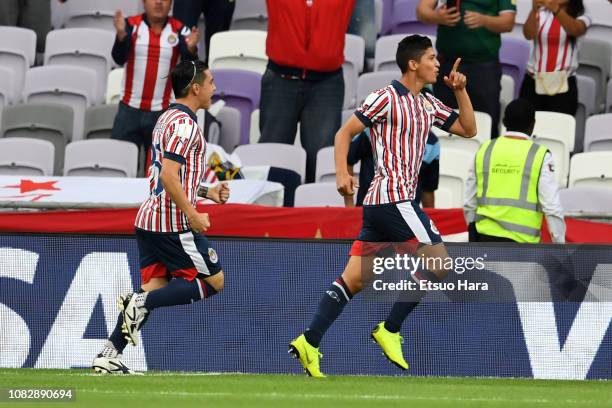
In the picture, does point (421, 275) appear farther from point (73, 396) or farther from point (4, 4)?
point (4, 4)

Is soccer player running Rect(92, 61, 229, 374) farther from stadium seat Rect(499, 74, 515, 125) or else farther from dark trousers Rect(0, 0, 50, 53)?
dark trousers Rect(0, 0, 50, 53)

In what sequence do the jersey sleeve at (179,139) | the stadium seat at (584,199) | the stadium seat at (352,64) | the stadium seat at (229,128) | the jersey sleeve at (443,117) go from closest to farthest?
the jersey sleeve at (179,139), the jersey sleeve at (443,117), the stadium seat at (584,199), the stadium seat at (229,128), the stadium seat at (352,64)

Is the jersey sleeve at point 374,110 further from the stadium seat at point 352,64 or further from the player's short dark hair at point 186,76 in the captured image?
the stadium seat at point 352,64

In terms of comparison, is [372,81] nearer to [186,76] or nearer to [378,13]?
[378,13]

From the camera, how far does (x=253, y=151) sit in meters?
13.0

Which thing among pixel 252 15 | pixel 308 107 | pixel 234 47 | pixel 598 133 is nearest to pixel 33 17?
pixel 252 15

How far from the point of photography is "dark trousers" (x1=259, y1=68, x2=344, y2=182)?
13156 millimetres

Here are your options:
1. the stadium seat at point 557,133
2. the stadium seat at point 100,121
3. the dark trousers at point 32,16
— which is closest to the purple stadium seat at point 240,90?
the stadium seat at point 100,121

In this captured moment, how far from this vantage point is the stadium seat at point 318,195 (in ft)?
39.6

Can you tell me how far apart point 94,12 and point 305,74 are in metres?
4.03

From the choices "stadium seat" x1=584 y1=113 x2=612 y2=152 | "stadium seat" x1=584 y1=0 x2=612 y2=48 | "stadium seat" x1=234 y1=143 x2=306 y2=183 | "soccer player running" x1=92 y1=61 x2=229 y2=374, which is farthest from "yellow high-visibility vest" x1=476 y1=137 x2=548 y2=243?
"stadium seat" x1=584 y1=0 x2=612 y2=48

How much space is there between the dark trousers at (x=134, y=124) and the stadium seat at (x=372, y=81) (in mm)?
1928

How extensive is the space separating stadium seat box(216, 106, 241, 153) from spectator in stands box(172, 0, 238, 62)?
1.34 meters

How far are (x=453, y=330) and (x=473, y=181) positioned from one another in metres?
0.94
